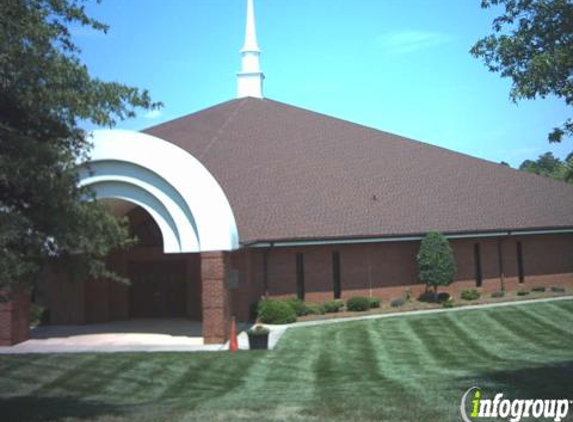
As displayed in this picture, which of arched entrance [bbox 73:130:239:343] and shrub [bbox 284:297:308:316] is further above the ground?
arched entrance [bbox 73:130:239:343]

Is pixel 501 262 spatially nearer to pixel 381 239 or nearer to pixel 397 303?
pixel 397 303

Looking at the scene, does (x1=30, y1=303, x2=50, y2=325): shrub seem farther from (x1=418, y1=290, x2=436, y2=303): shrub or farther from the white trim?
(x1=418, y1=290, x2=436, y2=303): shrub

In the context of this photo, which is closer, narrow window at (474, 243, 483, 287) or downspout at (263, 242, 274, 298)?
downspout at (263, 242, 274, 298)

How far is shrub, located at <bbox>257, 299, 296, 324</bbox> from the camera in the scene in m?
25.9

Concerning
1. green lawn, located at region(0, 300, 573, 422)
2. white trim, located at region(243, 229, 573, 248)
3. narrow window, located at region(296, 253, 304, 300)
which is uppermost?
white trim, located at region(243, 229, 573, 248)

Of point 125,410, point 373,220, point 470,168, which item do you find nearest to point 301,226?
point 373,220

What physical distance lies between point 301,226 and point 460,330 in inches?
329

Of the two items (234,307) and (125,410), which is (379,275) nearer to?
(234,307)

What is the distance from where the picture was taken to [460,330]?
23.7 metres

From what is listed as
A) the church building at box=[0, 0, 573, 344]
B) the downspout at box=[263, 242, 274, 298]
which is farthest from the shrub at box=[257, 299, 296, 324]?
the downspout at box=[263, 242, 274, 298]

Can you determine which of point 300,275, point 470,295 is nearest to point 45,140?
point 300,275

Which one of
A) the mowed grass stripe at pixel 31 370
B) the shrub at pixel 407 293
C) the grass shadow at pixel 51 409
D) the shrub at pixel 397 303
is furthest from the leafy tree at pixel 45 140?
the shrub at pixel 407 293

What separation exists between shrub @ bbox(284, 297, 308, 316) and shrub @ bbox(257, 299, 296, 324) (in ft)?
1.57

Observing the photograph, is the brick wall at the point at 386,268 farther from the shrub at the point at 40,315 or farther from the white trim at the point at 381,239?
the shrub at the point at 40,315
